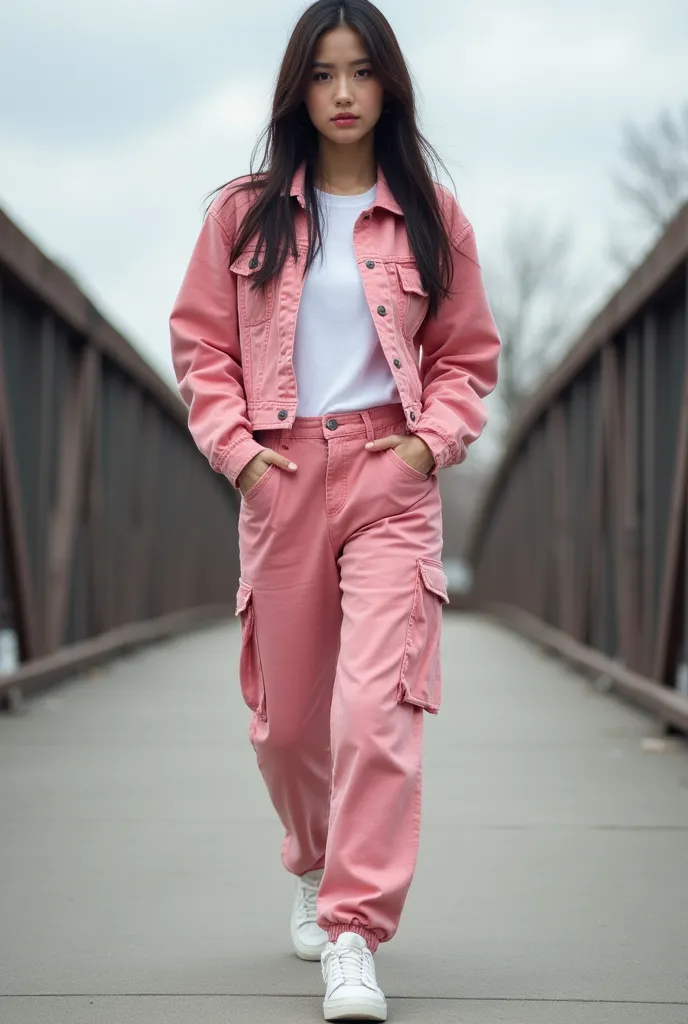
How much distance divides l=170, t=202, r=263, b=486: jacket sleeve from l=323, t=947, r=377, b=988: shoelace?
2.72 ft

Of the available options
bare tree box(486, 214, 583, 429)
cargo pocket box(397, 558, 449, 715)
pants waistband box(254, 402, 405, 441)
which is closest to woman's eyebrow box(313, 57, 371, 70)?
pants waistband box(254, 402, 405, 441)

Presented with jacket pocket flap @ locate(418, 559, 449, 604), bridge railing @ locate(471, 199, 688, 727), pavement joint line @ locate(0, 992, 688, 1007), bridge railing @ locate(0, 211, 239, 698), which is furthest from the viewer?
bridge railing @ locate(0, 211, 239, 698)

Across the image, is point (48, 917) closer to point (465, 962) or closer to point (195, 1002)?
point (195, 1002)

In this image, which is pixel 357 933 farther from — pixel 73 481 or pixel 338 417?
pixel 73 481

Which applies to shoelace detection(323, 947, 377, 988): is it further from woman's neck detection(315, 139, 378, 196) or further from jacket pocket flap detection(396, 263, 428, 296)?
woman's neck detection(315, 139, 378, 196)

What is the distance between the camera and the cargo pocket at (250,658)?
2.86m

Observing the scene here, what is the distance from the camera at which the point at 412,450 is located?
2799mm

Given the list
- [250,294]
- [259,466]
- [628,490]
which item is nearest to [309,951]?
[259,466]

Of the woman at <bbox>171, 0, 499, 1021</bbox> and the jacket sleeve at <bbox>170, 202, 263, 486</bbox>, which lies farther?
the jacket sleeve at <bbox>170, 202, 263, 486</bbox>

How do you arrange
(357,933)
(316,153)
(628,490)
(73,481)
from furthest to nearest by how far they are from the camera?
(73,481) < (628,490) < (316,153) < (357,933)

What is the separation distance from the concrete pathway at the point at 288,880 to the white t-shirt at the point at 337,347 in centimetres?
98

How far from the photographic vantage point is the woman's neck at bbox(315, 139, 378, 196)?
118 inches

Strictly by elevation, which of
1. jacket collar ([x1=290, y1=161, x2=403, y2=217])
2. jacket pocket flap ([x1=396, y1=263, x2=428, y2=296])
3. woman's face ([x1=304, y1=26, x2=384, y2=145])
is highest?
woman's face ([x1=304, y1=26, x2=384, y2=145])

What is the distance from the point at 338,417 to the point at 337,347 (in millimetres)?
137
